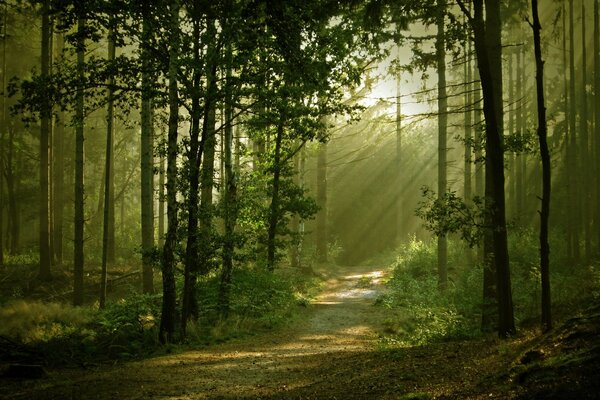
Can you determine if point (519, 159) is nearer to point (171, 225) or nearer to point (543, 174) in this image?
point (543, 174)

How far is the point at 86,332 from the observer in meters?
11.1

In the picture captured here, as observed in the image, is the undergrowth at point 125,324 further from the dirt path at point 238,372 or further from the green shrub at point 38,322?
the dirt path at point 238,372

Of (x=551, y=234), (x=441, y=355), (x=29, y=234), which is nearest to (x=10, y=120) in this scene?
(x=29, y=234)

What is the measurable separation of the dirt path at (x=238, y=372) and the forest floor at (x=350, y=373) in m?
0.02

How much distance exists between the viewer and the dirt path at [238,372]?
662cm

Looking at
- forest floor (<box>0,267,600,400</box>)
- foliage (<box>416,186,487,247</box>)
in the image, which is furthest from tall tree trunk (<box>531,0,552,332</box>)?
foliage (<box>416,186,487,247</box>)

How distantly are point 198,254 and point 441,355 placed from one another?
640 cm

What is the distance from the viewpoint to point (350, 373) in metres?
7.28

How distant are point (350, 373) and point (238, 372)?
2172 mm

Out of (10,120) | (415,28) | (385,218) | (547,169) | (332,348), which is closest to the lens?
(547,169)

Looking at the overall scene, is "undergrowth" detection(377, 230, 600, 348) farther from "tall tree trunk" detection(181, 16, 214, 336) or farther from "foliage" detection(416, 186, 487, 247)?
"tall tree trunk" detection(181, 16, 214, 336)

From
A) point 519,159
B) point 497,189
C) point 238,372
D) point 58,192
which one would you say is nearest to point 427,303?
point 497,189

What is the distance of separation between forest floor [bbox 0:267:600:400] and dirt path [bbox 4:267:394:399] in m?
0.02

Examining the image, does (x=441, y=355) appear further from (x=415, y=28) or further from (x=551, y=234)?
(x=551, y=234)
